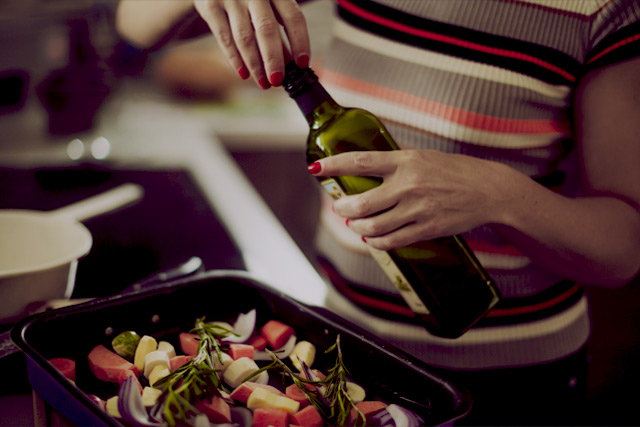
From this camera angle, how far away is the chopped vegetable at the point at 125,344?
0.65 meters

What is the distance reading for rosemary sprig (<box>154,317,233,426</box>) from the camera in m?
0.52

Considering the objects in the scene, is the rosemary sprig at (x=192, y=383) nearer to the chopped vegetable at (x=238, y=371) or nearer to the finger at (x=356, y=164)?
the chopped vegetable at (x=238, y=371)

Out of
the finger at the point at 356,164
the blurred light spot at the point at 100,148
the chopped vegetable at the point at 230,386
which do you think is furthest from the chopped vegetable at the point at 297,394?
the blurred light spot at the point at 100,148

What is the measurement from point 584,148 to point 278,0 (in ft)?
1.56

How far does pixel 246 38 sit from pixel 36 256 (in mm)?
426

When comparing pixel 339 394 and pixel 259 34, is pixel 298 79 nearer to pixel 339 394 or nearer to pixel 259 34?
pixel 259 34

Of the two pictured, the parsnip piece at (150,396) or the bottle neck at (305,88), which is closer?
the parsnip piece at (150,396)

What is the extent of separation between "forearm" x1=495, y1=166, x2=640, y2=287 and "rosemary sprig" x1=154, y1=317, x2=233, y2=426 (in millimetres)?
376

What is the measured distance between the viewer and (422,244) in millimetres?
729

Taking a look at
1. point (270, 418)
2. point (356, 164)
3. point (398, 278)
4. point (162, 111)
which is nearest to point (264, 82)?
point (356, 164)

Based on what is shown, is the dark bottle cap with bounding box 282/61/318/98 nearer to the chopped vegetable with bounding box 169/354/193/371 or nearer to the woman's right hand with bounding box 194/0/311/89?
the woman's right hand with bounding box 194/0/311/89

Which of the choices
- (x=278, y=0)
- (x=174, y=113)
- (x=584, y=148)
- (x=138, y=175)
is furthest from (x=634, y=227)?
(x=174, y=113)

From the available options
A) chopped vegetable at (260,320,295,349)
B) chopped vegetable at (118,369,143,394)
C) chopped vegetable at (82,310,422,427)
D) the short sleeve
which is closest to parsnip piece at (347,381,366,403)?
chopped vegetable at (82,310,422,427)

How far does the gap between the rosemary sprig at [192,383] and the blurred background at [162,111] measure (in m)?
0.48
